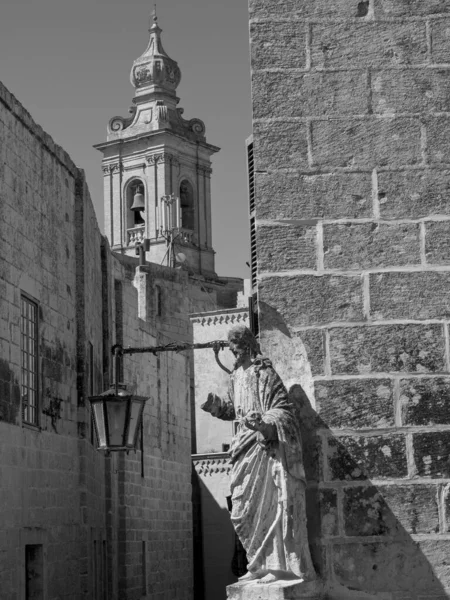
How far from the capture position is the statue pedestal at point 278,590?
584 centimetres

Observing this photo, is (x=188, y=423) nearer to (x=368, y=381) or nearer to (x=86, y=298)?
(x=86, y=298)

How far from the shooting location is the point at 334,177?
21.2ft

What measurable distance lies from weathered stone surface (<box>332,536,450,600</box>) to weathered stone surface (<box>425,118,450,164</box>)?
184cm

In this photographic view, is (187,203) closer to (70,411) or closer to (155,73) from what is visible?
(155,73)

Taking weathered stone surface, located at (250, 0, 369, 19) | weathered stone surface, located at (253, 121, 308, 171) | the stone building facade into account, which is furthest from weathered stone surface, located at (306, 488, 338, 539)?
the stone building facade

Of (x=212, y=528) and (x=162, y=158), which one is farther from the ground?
(x=162, y=158)

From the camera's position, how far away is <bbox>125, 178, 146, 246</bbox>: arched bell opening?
5422 cm

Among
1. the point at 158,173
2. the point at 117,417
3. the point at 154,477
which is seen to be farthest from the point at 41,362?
the point at 158,173

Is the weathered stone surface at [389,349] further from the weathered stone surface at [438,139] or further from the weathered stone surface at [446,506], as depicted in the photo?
the weathered stone surface at [438,139]

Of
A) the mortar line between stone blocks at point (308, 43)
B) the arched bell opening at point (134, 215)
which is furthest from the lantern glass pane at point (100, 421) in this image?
the arched bell opening at point (134, 215)

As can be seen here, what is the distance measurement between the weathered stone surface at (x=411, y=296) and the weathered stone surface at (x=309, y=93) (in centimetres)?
87

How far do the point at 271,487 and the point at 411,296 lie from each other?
3.74 ft

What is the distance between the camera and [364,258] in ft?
20.9

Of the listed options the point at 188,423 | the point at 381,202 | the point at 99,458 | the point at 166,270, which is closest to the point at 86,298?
the point at 99,458
